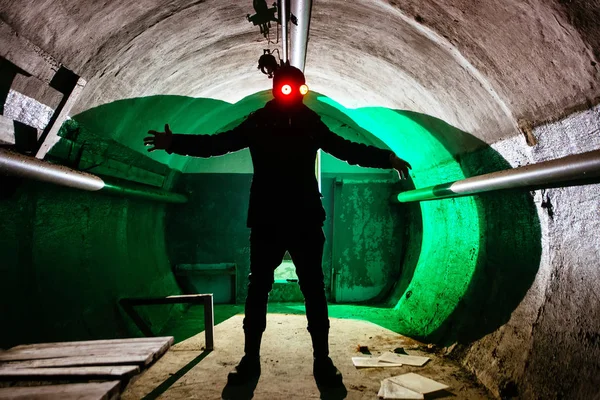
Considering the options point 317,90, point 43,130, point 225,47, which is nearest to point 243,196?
point 317,90

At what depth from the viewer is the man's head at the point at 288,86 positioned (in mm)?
3248

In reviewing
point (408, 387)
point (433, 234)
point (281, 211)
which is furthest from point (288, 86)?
point (433, 234)

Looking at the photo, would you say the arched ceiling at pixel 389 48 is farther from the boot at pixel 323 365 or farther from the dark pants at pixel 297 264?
the boot at pixel 323 365

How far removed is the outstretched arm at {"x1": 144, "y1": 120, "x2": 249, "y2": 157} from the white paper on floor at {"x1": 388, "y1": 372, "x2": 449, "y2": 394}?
241 cm

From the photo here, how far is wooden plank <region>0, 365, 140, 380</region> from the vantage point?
1911 mm

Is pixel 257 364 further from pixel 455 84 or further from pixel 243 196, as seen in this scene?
pixel 243 196

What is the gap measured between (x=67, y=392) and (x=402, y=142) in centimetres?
539

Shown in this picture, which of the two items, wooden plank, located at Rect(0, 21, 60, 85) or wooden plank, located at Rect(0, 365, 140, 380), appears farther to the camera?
wooden plank, located at Rect(0, 21, 60, 85)

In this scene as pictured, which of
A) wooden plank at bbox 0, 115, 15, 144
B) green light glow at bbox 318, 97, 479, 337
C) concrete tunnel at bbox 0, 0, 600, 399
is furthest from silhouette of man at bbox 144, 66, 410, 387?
green light glow at bbox 318, 97, 479, 337

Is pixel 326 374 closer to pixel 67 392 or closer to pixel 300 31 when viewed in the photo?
pixel 67 392

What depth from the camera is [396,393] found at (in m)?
3.12

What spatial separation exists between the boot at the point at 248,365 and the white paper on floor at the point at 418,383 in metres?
1.19

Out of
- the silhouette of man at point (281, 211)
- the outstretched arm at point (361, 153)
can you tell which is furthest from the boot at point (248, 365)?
the outstretched arm at point (361, 153)

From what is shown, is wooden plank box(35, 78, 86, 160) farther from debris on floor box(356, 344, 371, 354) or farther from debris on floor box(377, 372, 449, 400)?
debris on floor box(356, 344, 371, 354)
